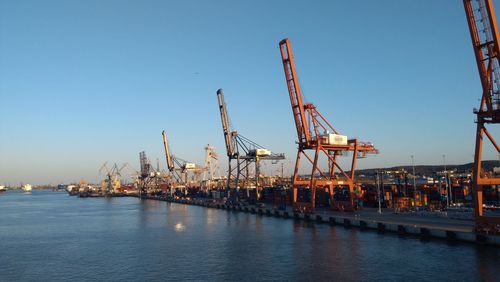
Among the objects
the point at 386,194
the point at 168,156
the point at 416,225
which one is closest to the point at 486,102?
the point at 416,225

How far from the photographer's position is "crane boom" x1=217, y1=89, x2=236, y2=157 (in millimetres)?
102000

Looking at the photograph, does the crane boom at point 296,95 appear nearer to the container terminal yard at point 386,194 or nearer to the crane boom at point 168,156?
the container terminal yard at point 386,194

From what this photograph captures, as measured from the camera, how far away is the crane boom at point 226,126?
10200 centimetres

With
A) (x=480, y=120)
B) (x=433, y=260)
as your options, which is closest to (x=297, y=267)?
(x=433, y=260)

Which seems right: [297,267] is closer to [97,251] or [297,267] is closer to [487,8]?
[97,251]

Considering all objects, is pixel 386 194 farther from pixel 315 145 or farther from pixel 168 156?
pixel 168 156

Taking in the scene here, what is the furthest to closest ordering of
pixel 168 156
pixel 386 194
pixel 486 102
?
1. pixel 168 156
2. pixel 386 194
3. pixel 486 102

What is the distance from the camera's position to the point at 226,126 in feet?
342

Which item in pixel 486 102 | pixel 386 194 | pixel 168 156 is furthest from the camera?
pixel 168 156

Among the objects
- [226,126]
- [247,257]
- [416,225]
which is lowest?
[247,257]

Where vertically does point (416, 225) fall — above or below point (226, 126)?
below

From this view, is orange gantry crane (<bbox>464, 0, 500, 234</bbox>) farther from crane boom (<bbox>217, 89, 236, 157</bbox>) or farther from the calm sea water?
crane boom (<bbox>217, 89, 236, 157</bbox>)

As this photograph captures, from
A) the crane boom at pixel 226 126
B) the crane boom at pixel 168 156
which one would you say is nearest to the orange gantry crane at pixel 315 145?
the crane boom at pixel 226 126

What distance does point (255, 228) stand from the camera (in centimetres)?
5681
